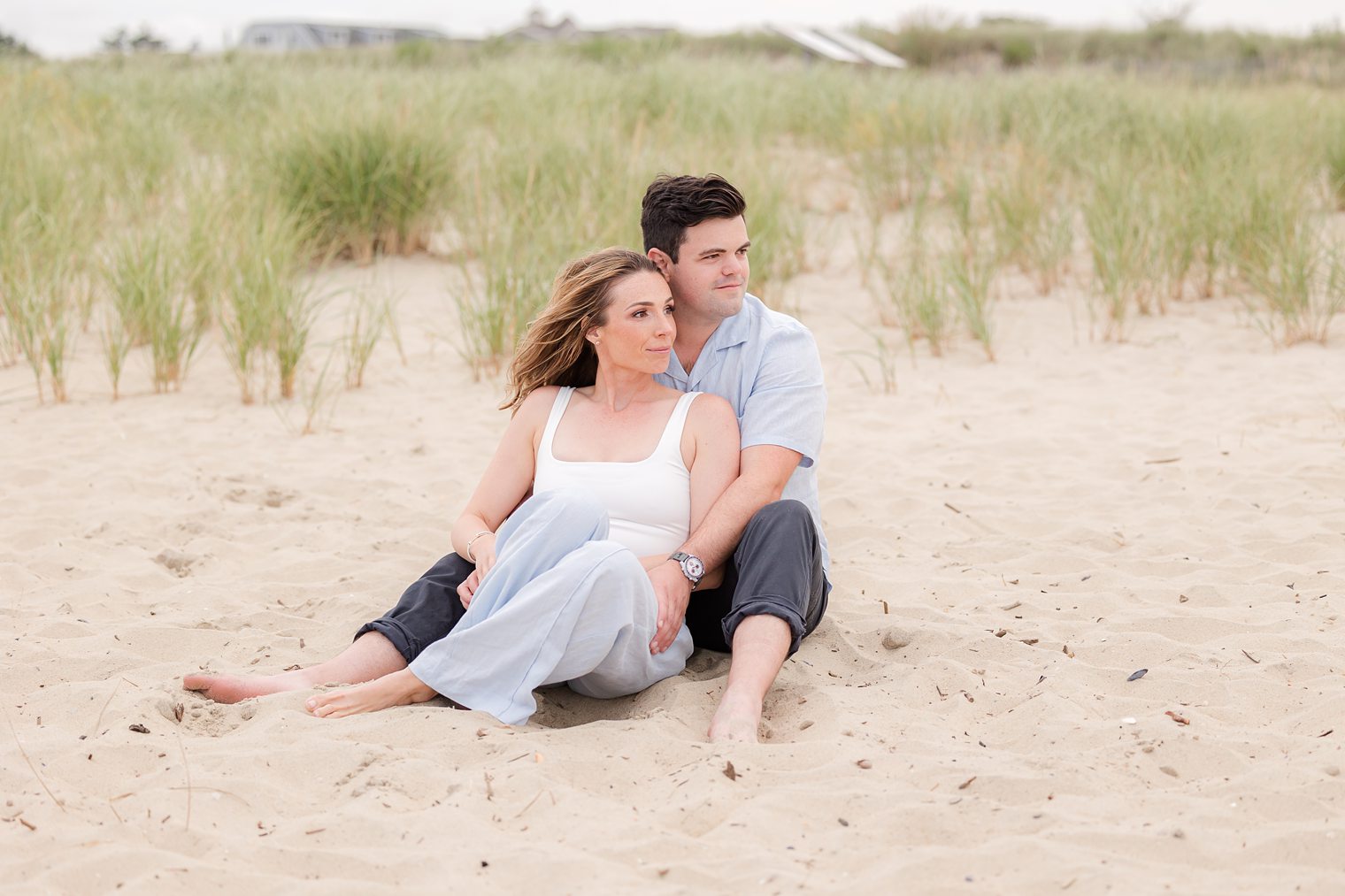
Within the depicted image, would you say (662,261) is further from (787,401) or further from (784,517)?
(784,517)

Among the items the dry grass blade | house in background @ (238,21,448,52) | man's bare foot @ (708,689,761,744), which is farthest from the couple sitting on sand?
house in background @ (238,21,448,52)

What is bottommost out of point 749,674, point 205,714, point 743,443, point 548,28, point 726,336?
point 205,714

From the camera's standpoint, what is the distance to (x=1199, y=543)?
12.7ft

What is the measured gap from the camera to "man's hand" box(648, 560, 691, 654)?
9.27 feet

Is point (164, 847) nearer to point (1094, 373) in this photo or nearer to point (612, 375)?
point (612, 375)

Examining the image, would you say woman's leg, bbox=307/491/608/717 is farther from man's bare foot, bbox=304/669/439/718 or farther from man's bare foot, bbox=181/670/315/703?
man's bare foot, bbox=181/670/315/703

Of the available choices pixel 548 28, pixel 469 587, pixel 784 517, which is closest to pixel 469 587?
pixel 469 587

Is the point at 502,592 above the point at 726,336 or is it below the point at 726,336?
below

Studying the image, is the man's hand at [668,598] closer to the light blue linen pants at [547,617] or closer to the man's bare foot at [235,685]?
the light blue linen pants at [547,617]

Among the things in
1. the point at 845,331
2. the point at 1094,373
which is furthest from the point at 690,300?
the point at 845,331

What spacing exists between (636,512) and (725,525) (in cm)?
21

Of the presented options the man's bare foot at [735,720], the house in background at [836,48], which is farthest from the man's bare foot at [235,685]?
the house in background at [836,48]

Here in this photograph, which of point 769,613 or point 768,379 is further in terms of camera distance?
point 768,379

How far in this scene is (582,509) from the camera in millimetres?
2744
